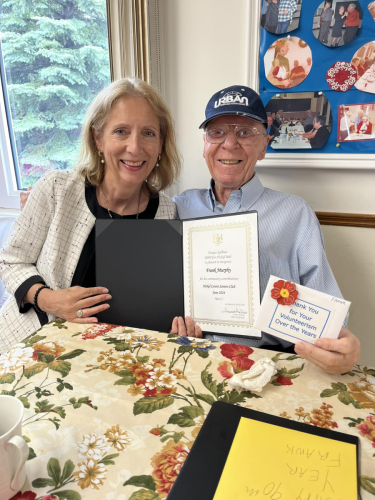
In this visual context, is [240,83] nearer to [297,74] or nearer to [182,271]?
[297,74]

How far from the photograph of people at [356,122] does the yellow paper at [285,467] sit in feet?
4.14

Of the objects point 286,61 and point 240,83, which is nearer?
point 286,61

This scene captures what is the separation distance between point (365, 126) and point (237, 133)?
54cm

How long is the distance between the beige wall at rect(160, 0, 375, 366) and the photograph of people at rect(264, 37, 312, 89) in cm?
12

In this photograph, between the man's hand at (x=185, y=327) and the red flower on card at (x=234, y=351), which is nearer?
the red flower on card at (x=234, y=351)

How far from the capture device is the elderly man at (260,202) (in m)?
1.27

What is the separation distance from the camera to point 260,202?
4.51 ft

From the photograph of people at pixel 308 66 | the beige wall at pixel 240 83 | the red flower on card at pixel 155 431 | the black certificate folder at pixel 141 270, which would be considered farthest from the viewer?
the beige wall at pixel 240 83

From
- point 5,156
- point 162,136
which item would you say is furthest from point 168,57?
point 5,156

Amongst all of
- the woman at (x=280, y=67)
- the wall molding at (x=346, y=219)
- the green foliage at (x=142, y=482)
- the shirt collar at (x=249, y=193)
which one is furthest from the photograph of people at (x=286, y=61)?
the green foliage at (x=142, y=482)

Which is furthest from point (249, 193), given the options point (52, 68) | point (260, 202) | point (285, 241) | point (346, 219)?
point (52, 68)

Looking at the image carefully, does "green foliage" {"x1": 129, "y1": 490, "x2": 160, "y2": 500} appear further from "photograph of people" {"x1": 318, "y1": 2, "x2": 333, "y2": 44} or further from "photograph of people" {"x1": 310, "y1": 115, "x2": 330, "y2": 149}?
"photograph of people" {"x1": 318, "y1": 2, "x2": 333, "y2": 44}

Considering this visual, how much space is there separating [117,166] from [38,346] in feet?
2.44

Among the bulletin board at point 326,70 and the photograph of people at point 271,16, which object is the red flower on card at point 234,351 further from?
the photograph of people at point 271,16
